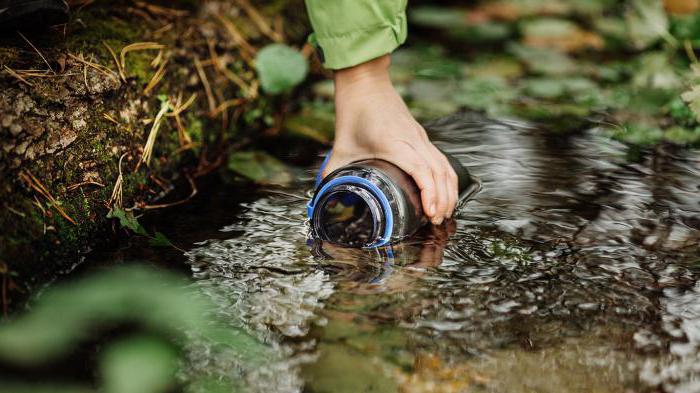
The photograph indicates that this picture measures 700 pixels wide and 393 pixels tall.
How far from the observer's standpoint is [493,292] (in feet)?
4.67

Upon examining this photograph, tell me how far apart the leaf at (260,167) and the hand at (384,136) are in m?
0.36

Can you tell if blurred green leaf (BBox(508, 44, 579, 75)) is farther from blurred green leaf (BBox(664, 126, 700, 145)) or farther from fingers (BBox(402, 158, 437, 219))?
fingers (BBox(402, 158, 437, 219))

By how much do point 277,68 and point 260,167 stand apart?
44cm

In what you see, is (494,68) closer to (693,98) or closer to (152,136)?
(693,98)

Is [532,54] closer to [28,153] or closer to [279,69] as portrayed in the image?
[279,69]

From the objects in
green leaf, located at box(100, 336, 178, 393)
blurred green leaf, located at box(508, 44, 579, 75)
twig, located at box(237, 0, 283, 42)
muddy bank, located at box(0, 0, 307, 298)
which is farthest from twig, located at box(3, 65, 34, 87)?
blurred green leaf, located at box(508, 44, 579, 75)

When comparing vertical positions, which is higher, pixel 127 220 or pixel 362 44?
pixel 362 44

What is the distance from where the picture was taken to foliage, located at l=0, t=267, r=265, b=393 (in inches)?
47.4

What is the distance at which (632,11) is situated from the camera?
3.03m

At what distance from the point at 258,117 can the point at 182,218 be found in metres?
0.81

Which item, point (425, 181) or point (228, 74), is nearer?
point (425, 181)

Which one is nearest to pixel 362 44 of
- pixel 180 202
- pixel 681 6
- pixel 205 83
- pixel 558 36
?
pixel 180 202

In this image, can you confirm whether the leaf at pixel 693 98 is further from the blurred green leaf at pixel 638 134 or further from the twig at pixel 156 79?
the twig at pixel 156 79

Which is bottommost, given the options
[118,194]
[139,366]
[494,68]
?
[139,366]
